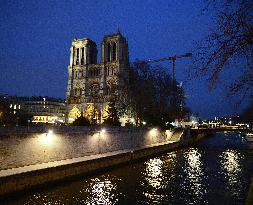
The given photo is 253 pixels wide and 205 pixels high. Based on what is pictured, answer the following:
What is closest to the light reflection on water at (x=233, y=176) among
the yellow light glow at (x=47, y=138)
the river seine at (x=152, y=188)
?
the river seine at (x=152, y=188)

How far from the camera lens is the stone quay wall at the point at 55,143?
22.0 m

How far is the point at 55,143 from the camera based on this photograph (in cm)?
2700

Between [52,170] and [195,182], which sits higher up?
[52,170]

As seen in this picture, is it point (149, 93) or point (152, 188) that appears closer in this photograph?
point (152, 188)

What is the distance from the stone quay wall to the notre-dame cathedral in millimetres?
41970

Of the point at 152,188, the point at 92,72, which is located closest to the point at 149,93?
the point at 152,188

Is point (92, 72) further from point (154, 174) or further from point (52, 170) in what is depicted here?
point (52, 170)

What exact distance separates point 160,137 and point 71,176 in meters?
37.9

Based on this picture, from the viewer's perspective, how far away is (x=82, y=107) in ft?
282

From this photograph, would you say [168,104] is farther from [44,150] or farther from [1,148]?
[1,148]

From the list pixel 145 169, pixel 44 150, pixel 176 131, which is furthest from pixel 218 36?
pixel 176 131

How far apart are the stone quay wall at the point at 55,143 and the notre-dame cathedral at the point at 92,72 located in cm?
4197

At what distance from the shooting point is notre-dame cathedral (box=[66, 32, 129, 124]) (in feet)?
277

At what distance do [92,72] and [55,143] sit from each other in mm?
66622
